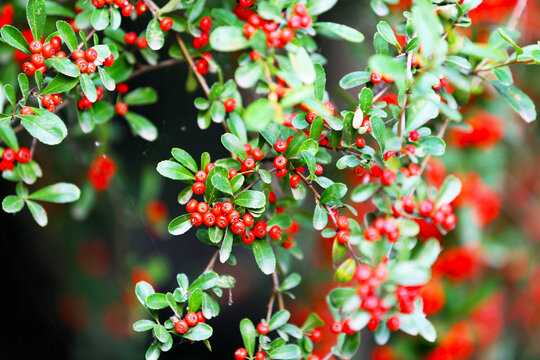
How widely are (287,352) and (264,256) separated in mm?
167

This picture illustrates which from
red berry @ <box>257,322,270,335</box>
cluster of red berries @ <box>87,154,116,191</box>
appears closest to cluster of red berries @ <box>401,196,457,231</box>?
red berry @ <box>257,322,270,335</box>

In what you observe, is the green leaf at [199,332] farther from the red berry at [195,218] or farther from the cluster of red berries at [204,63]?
the cluster of red berries at [204,63]

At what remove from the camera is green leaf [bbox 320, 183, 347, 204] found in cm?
77

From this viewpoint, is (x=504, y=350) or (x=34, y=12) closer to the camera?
(x=34, y=12)

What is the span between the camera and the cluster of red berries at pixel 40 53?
783 millimetres

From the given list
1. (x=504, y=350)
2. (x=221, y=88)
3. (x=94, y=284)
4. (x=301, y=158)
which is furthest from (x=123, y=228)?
(x=504, y=350)

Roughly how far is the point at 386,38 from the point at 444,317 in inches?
51.8

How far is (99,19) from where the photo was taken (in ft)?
2.66

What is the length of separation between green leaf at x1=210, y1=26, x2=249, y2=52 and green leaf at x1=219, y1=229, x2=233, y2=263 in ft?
0.94

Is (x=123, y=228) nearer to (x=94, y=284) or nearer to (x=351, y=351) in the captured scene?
(x=94, y=284)

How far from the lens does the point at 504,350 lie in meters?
1.92

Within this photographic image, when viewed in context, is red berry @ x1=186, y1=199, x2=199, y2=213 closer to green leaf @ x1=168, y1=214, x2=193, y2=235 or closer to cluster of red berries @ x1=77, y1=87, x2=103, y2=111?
green leaf @ x1=168, y1=214, x2=193, y2=235

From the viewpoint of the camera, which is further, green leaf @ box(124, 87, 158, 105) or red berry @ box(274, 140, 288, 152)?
green leaf @ box(124, 87, 158, 105)

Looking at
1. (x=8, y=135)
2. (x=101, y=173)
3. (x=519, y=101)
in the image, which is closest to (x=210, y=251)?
(x=101, y=173)
